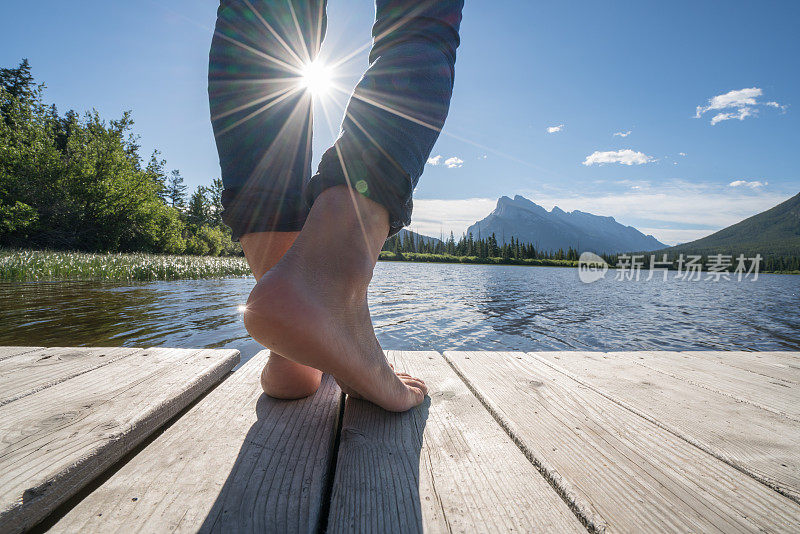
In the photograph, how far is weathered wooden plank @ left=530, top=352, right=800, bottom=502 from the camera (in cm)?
78

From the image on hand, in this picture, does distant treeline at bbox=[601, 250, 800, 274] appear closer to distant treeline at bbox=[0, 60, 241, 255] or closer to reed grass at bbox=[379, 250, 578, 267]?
reed grass at bbox=[379, 250, 578, 267]

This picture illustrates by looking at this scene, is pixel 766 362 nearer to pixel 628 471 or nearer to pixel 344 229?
pixel 628 471

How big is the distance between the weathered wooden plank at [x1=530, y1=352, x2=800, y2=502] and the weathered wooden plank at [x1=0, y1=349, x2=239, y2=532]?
127 cm

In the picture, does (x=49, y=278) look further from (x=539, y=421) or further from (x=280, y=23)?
(x=539, y=421)

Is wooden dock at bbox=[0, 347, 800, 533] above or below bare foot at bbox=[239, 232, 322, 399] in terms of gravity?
below

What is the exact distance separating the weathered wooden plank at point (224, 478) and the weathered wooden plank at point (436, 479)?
0.06 m

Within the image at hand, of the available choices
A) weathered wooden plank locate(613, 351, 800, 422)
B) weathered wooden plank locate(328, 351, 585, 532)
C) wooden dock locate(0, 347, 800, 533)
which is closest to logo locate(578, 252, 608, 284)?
weathered wooden plank locate(613, 351, 800, 422)

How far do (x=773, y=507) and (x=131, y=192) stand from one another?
1074 inches

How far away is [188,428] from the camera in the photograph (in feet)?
2.83

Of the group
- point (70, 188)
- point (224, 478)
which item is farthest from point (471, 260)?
point (224, 478)

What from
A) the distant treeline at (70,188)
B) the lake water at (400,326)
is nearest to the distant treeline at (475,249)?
the distant treeline at (70,188)

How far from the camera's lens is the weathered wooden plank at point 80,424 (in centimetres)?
57

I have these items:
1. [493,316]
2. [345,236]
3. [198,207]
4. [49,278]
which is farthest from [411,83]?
[198,207]

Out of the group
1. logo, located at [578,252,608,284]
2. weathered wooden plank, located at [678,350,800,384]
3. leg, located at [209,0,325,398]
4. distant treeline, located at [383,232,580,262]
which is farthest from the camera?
distant treeline, located at [383,232,580,262]
